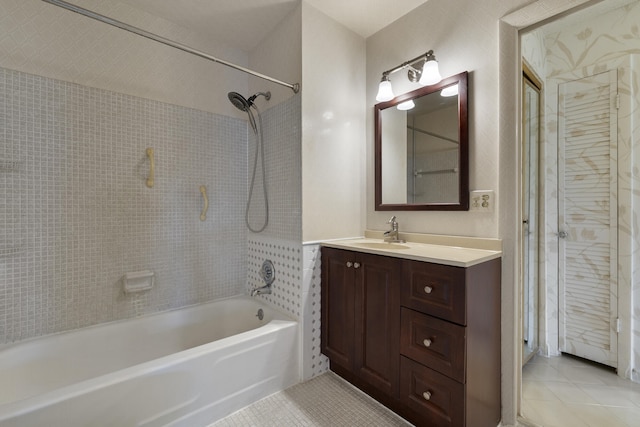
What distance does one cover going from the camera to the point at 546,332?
196cm

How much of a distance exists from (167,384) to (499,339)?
5.27 feet

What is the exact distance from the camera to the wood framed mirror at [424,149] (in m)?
1.54

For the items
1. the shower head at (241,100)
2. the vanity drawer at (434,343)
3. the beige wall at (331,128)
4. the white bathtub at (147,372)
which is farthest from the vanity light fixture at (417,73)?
the white bathtub at (147,372)

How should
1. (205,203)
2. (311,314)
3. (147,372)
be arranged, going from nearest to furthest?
(147,372) < (311,314) < (205,203)

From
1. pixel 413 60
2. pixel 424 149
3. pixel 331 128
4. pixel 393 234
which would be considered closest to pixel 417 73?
pixel 413 60

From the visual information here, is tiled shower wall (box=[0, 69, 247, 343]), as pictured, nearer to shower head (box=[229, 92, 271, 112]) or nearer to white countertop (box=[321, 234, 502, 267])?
shower head (box=[229, 92, 271, 112])

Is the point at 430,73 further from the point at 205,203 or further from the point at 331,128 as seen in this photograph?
the point at 205,203

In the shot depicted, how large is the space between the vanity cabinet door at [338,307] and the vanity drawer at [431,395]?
369 millimetres

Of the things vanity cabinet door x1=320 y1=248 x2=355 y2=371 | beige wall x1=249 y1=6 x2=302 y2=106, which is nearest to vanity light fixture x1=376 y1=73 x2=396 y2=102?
beige wall x1=249 y1=6 x2=302 y2=106

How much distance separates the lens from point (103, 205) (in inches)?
65.1

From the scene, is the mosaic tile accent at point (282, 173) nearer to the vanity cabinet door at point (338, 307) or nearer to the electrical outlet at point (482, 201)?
the vanity cabinet door at point (338, 307)

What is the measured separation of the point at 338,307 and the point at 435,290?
68 cm

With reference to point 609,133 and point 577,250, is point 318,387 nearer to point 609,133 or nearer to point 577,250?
point 577,250

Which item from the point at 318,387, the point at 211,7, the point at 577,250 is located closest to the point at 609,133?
the point at 577,250
